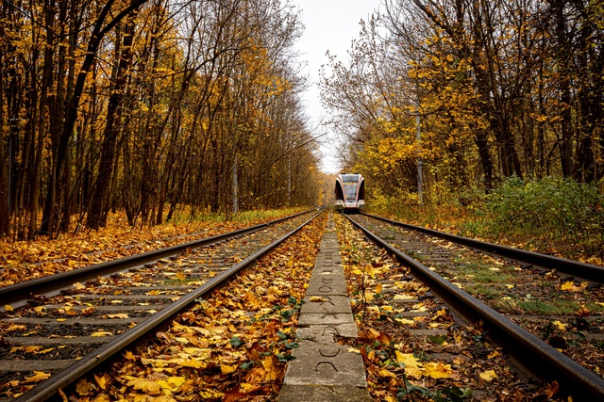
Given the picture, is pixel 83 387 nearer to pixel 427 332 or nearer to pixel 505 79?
pixel 427 332

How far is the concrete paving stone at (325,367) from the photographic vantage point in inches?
91.7

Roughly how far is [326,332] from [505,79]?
12.7 m

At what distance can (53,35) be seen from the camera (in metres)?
9.45

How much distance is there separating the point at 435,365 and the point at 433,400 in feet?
1.61

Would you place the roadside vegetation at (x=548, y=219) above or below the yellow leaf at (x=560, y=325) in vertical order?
above

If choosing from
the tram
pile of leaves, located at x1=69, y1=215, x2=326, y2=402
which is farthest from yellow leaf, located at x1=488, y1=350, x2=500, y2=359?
the tram

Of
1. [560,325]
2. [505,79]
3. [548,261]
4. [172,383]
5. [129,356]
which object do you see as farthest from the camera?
[505,79]

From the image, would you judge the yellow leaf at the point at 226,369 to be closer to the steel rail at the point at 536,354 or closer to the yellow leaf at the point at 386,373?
the yellow leaf at the point at 386,373

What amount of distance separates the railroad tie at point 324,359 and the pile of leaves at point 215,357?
113 mm

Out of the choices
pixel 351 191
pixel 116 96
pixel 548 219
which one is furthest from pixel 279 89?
pixel 548 219

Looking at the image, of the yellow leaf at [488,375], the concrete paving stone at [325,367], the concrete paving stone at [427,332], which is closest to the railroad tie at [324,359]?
the concrete paving stone at [325,367]

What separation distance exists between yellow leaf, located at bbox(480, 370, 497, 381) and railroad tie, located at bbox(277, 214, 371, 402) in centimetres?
77

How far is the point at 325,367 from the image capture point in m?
2.53

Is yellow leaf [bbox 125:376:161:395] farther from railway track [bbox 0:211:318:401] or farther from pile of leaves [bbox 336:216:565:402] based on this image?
pile of leaves [bbox 336:216:565:402]
